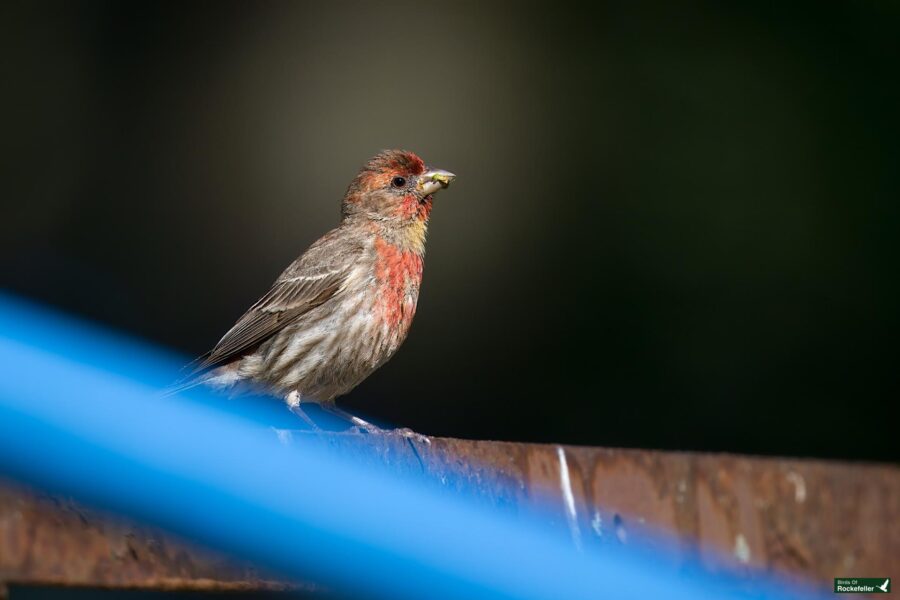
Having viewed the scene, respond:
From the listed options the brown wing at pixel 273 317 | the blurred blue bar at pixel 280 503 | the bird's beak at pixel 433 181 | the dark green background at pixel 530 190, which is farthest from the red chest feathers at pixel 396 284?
the blurred blue bar at pixel 280 503

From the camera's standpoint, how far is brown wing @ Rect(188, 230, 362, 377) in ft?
13.4

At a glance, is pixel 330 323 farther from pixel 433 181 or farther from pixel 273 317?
pixel 433 181

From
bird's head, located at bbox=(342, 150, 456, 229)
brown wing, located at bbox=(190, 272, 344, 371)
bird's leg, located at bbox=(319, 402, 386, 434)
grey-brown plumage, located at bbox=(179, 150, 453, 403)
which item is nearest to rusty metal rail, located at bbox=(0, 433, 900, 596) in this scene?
bird's leg, located at bbox=(319, 402, 386, 434)

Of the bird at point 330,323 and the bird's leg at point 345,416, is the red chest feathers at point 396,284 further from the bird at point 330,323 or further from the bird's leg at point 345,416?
the bird's leg at point 345,416

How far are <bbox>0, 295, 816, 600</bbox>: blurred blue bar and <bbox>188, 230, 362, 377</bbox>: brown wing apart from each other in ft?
6.39

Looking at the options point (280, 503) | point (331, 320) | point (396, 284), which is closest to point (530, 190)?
point (396, 284)

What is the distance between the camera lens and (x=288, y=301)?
13.8 feet

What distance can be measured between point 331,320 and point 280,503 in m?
2.24

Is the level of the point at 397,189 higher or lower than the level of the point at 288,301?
higher

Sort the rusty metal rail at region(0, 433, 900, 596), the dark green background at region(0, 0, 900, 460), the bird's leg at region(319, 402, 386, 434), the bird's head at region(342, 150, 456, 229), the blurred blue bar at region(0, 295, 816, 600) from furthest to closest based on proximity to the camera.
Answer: the dark green background at region(0, 0, 900, 460) < the bird's head at region(342, 150, 456, 229) < the bird's leg at region(319, 402, 386, 434) < the rusty metal rail at region(0, 433, 900, 596) < the blurred blue bar at region(0, 295, 816, 600)

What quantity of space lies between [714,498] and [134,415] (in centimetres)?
89

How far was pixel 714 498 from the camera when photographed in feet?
6.47

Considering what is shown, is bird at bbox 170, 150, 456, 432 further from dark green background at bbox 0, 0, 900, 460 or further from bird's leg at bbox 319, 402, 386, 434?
dark green background at bbox 0, 0, 900, 460

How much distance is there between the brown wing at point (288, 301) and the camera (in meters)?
4.08
